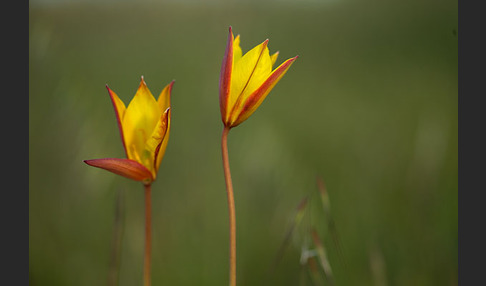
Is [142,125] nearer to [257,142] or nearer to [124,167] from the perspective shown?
[124,167]

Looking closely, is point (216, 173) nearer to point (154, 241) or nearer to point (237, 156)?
point (237, 156)

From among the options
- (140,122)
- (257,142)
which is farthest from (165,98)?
(257,142)

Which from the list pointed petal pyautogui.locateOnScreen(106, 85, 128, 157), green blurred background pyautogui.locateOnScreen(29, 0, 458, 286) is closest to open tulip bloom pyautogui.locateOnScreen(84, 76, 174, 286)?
pointed petal pyautogui.locateOnScreen(106, 85, 128, 157)

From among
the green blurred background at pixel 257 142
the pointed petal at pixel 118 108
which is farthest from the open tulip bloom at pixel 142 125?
the green blurred background at pixel 257 142

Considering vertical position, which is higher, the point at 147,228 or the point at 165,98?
the point at 165,98

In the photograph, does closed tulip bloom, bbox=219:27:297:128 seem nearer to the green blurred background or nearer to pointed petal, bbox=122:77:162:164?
pointed petal, bbox=122:77:162:164

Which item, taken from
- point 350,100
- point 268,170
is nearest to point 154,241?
point 268,170
